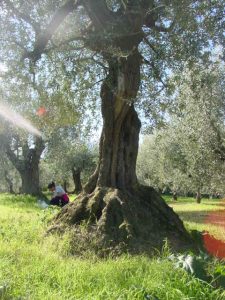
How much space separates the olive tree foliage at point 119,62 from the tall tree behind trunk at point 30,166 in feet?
72.7

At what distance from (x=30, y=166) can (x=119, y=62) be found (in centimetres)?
2512

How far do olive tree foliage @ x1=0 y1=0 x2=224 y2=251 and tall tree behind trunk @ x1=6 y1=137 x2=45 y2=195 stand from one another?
72.7 ft

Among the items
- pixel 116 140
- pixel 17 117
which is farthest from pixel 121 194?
pixel 17 117

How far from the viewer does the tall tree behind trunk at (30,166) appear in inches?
1379

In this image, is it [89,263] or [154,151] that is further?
[154,151]

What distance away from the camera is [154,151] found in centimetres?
5591

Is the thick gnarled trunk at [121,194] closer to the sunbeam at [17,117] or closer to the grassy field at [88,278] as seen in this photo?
the grassy field at [88,278]

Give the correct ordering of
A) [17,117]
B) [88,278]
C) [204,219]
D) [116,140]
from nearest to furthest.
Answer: [88,278] < [116,140] < [17,117] < [204,219]

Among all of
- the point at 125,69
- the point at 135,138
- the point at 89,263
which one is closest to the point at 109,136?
the point at 135,138

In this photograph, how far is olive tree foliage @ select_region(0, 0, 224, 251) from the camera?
10531 millimetres

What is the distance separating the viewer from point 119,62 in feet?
38.1

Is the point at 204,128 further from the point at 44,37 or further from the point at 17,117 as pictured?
the point at 44,37

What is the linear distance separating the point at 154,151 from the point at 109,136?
43389mm

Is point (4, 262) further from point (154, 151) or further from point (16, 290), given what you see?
point (154, 151)
